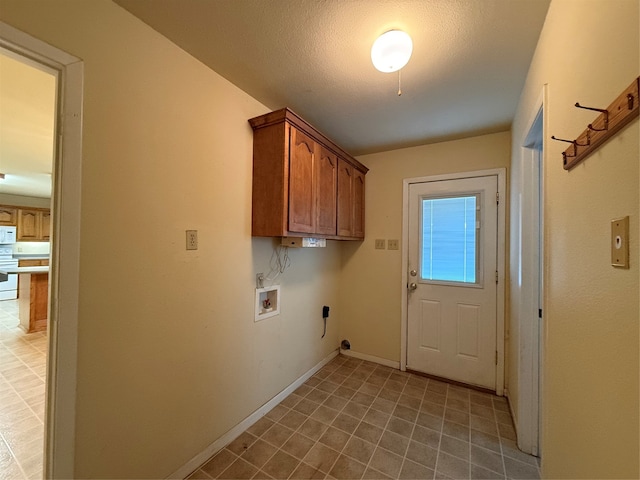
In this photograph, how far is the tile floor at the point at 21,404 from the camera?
1.56 m

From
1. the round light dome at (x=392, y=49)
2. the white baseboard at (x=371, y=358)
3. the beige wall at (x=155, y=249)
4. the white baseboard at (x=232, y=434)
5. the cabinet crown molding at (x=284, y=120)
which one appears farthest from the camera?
the white baseboard at (x=371, y=358)

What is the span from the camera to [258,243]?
6.67 feet

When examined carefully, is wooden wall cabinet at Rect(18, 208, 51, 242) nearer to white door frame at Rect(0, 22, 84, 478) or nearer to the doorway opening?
the doorway opening

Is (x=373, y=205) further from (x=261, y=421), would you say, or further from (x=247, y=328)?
(x=261, y=421)

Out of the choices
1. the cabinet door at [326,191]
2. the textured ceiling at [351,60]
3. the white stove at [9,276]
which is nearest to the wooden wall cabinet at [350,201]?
the cabinet door at [326,191]

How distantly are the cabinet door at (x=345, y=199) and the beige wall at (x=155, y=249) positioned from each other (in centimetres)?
89

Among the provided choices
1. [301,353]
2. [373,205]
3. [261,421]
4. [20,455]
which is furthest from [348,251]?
[20,455]

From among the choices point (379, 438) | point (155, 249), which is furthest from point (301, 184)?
point (379, 438)

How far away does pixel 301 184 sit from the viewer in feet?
6.44

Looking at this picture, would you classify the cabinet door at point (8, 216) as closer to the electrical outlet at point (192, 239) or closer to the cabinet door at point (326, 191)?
the electrical outlet at point (192, 239)

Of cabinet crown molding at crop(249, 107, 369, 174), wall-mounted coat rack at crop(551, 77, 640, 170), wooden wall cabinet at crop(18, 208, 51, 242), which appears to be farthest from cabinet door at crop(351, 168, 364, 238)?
wooden wall cabinet at crop(18, 208, 51, 242)

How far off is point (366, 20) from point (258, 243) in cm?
151

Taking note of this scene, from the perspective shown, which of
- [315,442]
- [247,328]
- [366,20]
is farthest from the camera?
[247,328]

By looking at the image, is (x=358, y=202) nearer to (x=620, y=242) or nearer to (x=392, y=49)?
(x=392, y=49)
